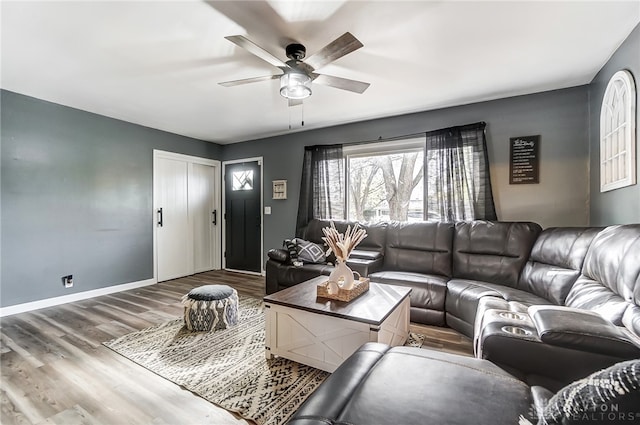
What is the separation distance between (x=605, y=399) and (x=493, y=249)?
265 centimetres

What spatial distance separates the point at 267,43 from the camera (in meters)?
2.20

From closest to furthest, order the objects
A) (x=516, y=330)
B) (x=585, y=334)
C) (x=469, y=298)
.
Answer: (x=585, y=334) → (x=516, y=330) → (x=469, y=298)

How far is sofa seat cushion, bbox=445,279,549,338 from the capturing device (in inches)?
89.4

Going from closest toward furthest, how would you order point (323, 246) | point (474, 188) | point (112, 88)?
point (112, 88) → point (474, 188) → point (323, 246)

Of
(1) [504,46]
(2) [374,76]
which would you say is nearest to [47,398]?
(2) [374,76]

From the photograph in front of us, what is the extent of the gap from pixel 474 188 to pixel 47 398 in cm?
413

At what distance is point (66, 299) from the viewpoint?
11.5 feet

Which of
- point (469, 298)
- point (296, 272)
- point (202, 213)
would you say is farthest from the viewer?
point (202, 213)

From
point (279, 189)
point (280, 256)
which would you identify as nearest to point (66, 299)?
point (280, 256)

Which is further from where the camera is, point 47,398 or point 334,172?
point 334,172

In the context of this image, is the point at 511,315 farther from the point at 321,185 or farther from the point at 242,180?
the point at 242,180

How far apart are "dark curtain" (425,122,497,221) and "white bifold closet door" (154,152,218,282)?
13.1 ft

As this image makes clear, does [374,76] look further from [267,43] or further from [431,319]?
[431,319]

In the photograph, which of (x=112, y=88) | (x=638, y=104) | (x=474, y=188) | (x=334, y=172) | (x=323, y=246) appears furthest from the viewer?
(x=334, y=172)
